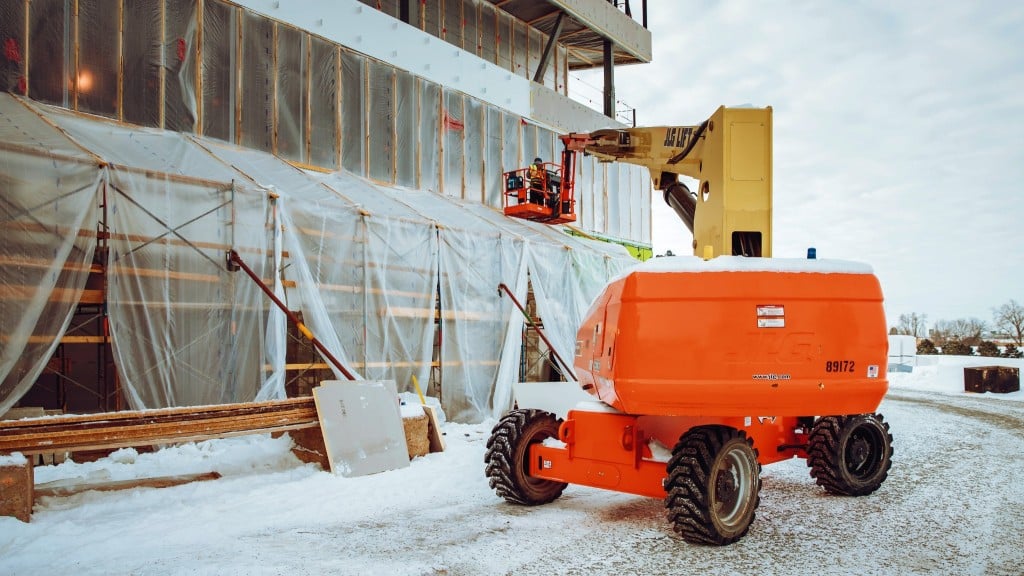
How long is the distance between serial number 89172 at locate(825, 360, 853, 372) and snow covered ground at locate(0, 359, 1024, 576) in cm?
123

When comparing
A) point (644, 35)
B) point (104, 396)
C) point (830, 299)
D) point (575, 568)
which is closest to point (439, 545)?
point (575, 568)

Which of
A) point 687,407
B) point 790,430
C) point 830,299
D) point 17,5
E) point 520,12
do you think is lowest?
point 790,430

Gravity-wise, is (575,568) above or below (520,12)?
below

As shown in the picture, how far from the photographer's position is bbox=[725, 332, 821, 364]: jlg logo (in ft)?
16.0

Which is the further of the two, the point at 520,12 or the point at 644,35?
the point at 644,35

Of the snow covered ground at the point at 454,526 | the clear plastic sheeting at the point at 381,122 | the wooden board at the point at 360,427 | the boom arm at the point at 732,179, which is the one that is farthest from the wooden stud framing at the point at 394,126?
the boom arm at the point at 732,179

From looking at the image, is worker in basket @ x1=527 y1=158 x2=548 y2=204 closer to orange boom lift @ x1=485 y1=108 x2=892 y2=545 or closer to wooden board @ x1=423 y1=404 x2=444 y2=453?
wooden board @ x1=423 y1=404 x2=444 y2=453

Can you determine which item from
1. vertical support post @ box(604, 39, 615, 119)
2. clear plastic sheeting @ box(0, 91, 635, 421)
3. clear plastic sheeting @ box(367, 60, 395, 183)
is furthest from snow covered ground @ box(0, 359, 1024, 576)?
vertical support post @ box(604, 39, 615, 119)

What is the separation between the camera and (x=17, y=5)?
34.6ft

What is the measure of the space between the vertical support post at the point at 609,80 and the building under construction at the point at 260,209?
534 centimetres

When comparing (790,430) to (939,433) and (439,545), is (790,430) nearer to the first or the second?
(439,545)

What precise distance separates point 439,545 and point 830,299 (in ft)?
10.4

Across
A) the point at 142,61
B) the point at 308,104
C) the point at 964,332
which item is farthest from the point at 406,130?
the point at 964,332

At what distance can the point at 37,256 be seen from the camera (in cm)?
810
